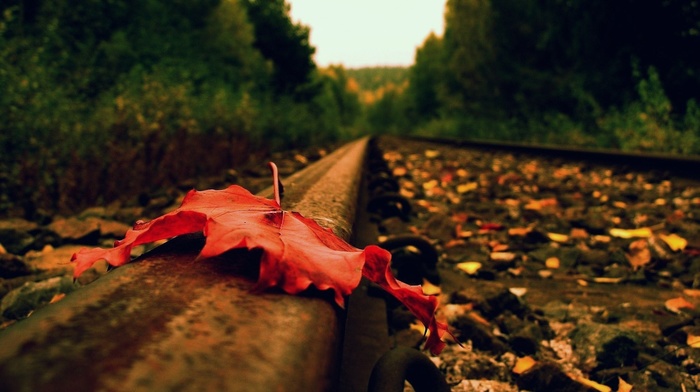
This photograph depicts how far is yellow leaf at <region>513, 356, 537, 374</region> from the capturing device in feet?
3.29

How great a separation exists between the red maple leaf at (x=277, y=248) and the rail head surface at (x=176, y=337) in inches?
0.9

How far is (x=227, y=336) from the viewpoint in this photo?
13.3 inches

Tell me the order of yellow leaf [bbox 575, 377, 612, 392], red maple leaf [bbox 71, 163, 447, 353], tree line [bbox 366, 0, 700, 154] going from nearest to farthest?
1. red maple leaf [bbox 71, 163, 447, 353]
2. yellow leaf [bbox 575, 377, 612, 392]
3. tree line [bbox 366, 0, 700, 154]

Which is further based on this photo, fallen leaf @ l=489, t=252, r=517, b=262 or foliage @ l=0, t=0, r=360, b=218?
foliage @ l=0, t=0, r=360, b=218

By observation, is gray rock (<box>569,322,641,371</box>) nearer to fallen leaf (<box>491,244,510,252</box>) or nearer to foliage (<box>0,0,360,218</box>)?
fallen leaf (<box>491,244,510,252</box>)

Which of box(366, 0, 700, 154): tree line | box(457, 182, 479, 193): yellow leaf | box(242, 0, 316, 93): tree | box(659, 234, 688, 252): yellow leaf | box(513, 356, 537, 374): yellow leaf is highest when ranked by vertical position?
box(242, 0, 316, 93): tree

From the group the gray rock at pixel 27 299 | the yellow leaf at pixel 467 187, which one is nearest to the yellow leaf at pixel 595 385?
the gray rock at pixel 27 299

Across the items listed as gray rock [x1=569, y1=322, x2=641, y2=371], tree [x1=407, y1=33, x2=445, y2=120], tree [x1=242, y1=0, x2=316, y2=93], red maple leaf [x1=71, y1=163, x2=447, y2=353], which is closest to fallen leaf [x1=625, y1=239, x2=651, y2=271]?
gray rock [x1=569, y1=322, x2=641, y2=371]

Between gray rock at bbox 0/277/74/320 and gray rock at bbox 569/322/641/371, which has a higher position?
gray rock at bbox 0/277/74/320

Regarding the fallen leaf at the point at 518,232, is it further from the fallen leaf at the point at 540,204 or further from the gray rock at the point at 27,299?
the gray rock at the point at 27,299

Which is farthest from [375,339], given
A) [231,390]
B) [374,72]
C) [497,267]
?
[374,72]

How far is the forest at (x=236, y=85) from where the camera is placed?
322 cm

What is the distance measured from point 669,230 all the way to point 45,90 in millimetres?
4225

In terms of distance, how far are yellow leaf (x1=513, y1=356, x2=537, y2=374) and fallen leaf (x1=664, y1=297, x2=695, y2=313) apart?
0.65m
